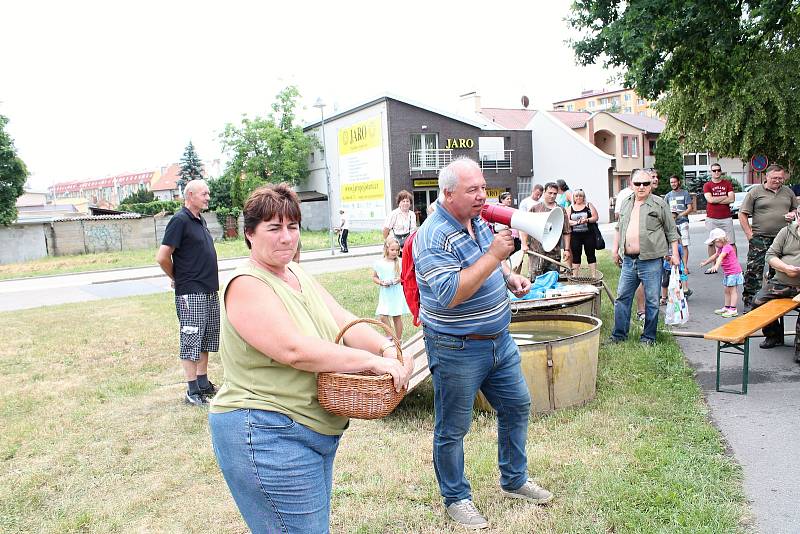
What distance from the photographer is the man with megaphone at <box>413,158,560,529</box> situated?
3379mm

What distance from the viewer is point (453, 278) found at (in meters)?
3.31

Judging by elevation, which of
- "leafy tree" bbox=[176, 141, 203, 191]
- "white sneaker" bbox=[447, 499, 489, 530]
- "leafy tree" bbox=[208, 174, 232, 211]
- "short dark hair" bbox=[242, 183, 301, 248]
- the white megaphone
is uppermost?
"leafy tree" bbox=[176, 141, 203, 191]

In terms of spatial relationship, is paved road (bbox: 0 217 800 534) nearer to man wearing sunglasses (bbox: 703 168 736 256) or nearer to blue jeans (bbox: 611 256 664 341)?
blue jeans (bbox: 611 256 664 341)

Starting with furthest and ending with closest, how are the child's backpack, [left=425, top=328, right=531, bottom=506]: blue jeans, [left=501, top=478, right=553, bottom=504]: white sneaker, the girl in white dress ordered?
the girl in white dress
the child's backpack
[left=501, top=478, right=553, bottom=504]: white sneaker
[left=425, top=328, right=531, bottom=506]: blue jeans

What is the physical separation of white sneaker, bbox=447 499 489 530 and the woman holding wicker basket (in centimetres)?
151

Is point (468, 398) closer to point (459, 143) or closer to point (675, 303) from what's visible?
point (675, 303)

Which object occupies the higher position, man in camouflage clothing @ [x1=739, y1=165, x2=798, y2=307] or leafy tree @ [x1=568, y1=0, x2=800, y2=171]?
leafy tree @ [x1=568, y1=0, x2=800, y2=171]

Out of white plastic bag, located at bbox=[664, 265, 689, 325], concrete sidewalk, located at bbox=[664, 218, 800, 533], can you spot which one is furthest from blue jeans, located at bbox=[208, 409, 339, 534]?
white plastic bag, located at bbox=[664, 265, 689, 325]

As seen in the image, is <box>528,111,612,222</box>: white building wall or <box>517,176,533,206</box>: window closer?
<box>528,111,612,222</box>: white building wall

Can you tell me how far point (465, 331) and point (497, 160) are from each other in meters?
40.3

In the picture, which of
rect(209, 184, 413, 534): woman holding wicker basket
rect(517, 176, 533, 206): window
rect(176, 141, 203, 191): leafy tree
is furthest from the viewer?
rect(176, 141, 203, 191): leafy tree

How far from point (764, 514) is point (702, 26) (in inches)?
379

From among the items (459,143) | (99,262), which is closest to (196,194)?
(99,262)

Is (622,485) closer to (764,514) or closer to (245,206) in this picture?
(764,514)
